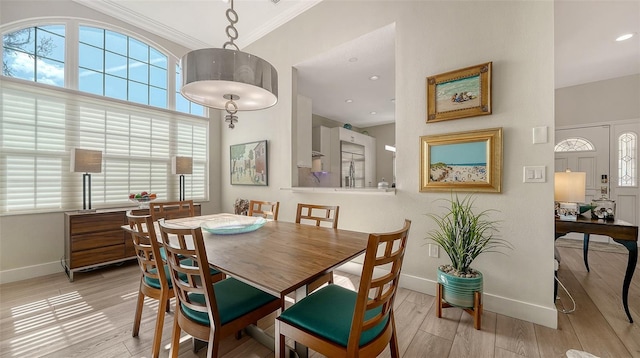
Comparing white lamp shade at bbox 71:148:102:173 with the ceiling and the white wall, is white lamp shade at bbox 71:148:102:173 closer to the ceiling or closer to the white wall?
the ceiling

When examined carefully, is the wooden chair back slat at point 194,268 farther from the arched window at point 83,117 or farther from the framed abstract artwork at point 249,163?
the arched window at point 83,117

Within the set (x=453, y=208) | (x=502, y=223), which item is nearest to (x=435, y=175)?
(x=453, y=208)

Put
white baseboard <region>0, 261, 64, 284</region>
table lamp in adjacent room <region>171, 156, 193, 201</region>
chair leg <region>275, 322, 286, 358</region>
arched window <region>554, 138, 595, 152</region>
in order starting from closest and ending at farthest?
chair leg <region>275, 322, 286, 358</region> < white baseboard <region>0, 261, 64, 284</region> < table lamp in adjacent room <region>171, 156, 193, 201</region> < arched window <region>554, 138, 595, 152</region>

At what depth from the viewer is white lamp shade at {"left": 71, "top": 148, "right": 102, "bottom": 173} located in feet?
9.21

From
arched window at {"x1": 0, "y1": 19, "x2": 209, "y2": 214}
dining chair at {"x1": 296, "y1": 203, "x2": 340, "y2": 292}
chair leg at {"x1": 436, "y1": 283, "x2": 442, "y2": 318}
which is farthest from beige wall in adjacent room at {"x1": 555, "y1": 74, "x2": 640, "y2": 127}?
arched window at {"x1": 0, "y1": 19, "x2": 209, "y2": 214}

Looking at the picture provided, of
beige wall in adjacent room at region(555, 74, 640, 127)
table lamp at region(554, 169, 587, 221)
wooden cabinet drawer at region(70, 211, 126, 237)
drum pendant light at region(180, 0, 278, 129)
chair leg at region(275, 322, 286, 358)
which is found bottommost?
chair leg at region(275, 322, 286, 358)

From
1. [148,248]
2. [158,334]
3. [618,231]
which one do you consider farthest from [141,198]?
[618,231]

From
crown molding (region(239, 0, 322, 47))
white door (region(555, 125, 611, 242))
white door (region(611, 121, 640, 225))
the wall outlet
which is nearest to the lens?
the wall outlet

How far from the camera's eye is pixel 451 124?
2.25m

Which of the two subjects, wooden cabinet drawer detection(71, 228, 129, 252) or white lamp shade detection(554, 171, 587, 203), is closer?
white lamp shade detection(554, 171, 587, 203)

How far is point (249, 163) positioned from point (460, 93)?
10.3 feet

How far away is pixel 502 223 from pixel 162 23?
17.0 feet

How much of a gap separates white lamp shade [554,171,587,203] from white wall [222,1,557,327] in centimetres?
50

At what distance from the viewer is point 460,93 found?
2178 millimetres
